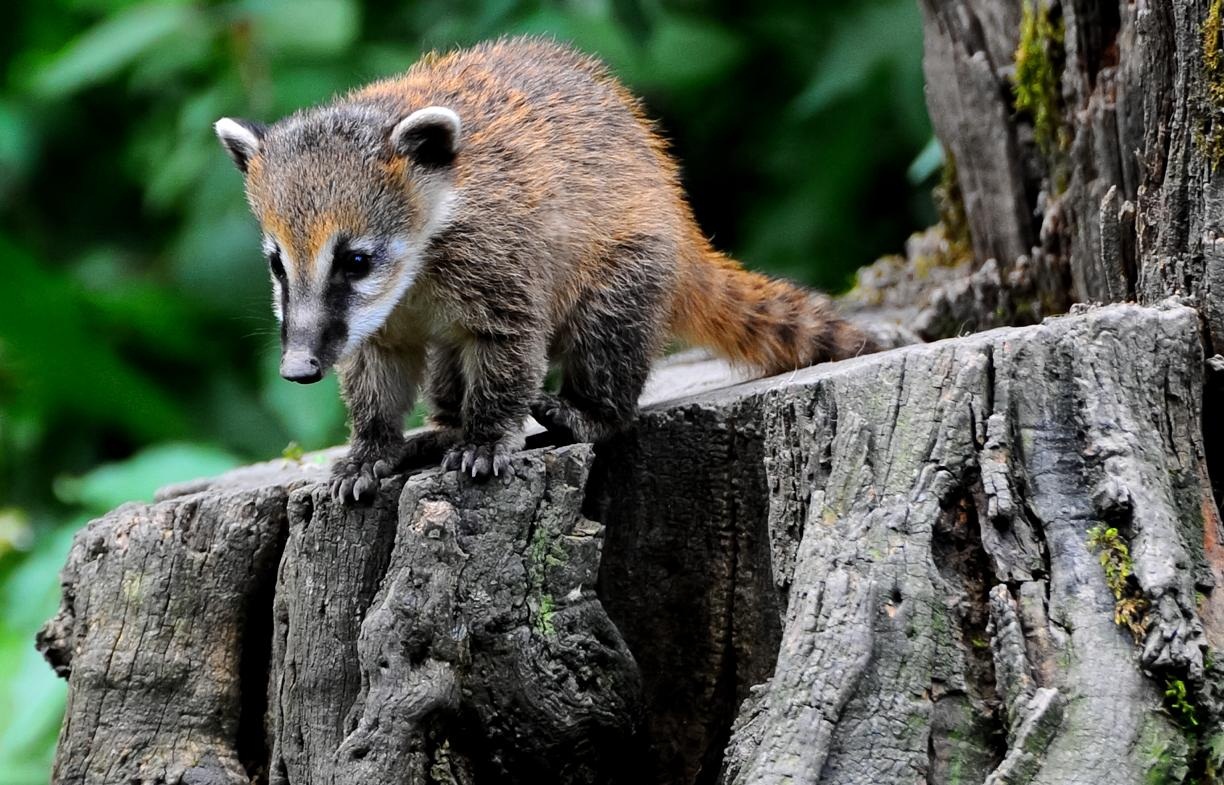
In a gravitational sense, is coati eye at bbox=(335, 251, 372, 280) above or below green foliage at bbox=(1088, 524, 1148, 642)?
above

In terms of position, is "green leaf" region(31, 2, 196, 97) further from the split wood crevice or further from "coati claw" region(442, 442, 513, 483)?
"coati claw" region(442, 442, 513, 483)

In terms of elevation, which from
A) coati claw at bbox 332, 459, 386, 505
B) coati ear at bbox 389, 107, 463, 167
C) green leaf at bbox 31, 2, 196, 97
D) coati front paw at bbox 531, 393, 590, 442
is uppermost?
green leaf at bbox 31, 2, 196, 97

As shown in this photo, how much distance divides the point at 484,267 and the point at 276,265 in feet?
2.29

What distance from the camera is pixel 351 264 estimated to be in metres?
4.78

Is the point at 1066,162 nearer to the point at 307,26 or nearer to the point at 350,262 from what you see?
the point at 350,262

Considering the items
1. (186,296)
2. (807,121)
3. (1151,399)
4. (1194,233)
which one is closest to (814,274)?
(807,121)

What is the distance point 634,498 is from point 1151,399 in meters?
1.72

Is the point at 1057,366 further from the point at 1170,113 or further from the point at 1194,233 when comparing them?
the point at 1170,113

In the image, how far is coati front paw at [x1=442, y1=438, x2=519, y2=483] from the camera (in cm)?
433

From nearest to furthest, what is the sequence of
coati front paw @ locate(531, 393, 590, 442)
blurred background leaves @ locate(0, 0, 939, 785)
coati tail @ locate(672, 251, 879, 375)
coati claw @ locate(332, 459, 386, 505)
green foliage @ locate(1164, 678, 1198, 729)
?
green foliage @ locate(1164, 678, 1198, 729) < coati claw @ locate(332, 459, 386, 505) < coati front paw @ locate(531, 393, 590, 442) < coati tail @ locate(672, 251, 879, 375) < blurred background leaves @ locate(0, 0, 939, 785)

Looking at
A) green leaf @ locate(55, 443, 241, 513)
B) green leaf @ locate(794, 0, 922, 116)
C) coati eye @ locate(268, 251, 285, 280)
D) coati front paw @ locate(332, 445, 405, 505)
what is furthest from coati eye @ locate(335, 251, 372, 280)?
green leaf @ locate(794, 0, 922, 116)

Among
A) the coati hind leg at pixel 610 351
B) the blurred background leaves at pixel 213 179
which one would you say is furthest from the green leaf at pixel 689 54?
the coati hind leg at pixel 610 351

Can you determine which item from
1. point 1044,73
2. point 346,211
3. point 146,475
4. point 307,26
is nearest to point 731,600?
point 346,211

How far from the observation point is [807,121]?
8641 millimetres
